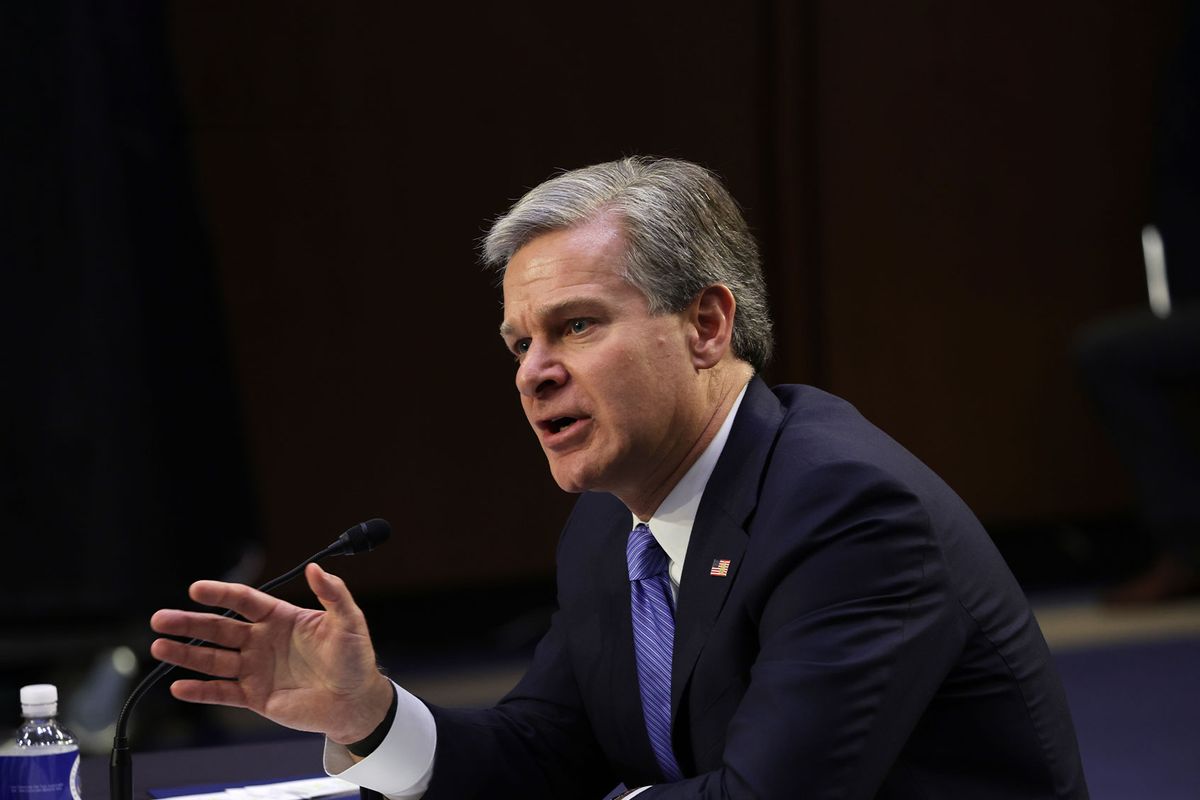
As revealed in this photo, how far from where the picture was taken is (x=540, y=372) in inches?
74.0

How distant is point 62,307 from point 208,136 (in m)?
1.26

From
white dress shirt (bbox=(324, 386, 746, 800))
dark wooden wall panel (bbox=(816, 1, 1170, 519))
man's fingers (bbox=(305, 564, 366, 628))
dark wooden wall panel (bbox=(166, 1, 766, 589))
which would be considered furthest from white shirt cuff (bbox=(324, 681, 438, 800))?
dark wooden wall panel (bbox=(816, 1, 1170, 519))

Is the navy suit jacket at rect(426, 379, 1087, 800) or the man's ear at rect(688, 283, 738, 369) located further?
the man's ear at rect(688, 283, 738, 369)

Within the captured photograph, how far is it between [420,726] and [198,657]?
34 cm

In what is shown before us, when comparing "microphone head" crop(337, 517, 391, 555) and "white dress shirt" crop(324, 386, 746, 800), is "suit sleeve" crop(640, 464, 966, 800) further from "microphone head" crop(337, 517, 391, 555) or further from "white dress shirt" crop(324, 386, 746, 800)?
"microphone head" crop(337, 517, 391, 555)

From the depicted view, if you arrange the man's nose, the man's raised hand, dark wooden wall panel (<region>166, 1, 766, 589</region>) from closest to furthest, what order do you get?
the man's raised hand → the man's nose → dark wooden wall panel (<region>166, 1, 766, 589</region>)

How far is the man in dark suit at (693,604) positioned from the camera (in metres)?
1.62

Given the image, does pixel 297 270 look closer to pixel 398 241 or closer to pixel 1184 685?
pixel 398 241

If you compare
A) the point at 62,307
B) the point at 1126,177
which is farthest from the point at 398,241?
the point at 1126,177

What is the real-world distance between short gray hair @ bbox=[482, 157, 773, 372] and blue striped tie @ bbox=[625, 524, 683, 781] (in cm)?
30

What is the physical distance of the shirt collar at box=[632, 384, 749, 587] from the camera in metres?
1.92

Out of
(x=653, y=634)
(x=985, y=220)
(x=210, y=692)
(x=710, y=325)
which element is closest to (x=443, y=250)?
(x=985, y=220)

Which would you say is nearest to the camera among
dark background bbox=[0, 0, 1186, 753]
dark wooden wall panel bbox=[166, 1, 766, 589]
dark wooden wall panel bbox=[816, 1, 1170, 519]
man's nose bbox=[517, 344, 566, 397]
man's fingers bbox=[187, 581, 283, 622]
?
man's fingers bbox=[187, 581, 283, 622]

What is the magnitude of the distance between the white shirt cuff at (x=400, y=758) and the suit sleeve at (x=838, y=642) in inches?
12.9
